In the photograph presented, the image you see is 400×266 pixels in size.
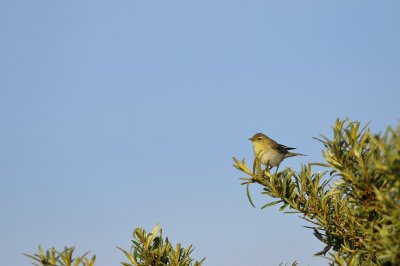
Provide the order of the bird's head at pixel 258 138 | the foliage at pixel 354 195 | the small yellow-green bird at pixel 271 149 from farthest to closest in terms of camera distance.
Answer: the bird's head at pixel 258 138 → the small yellow-green bird at pixel 271 149 → the foliage at pixel 354 195

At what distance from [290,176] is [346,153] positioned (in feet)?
4.57

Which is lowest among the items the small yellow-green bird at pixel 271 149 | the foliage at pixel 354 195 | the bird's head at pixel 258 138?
the foliage at pixel 354 195

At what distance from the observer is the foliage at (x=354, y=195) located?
359 centimetres

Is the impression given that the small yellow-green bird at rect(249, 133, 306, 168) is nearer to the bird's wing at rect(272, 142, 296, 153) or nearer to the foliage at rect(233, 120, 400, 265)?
the bird's wing at rect(272, 142, 296, 153)

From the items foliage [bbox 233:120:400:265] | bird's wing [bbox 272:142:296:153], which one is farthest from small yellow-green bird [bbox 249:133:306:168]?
foliage [bbox 233:120:400:265]

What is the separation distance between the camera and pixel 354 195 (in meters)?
4.71

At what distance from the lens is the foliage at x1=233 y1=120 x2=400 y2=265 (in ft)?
11.8

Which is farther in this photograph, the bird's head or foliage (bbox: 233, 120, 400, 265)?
the bird's head

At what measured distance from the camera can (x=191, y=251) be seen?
5371 millimetres

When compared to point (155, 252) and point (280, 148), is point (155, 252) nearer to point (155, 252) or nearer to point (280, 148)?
point (155, 252)

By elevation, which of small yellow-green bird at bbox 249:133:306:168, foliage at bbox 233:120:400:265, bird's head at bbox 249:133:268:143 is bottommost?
foliage at bbox 233:120:400:265

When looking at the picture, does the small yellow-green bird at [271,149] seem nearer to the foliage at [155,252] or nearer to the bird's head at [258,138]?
the bird's head at [258,138]

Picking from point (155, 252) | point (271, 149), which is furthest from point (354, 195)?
point (271, 149)

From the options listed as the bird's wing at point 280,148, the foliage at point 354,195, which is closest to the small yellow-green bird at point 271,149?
the bird's wing at point 280,148
